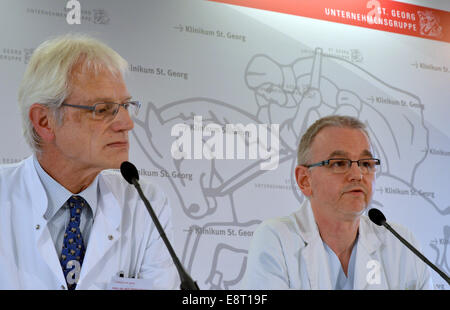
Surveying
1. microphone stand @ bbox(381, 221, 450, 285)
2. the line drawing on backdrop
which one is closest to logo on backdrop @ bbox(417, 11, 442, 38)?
the line drawing on backdrop

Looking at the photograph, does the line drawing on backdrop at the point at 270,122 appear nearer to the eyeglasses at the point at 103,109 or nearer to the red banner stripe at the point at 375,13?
the red banner stripe at the point at 375,13

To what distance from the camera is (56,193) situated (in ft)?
6.48

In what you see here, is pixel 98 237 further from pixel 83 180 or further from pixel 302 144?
pixel 302 144

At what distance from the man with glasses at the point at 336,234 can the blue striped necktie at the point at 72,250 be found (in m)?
0.67

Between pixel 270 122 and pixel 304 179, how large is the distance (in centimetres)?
119

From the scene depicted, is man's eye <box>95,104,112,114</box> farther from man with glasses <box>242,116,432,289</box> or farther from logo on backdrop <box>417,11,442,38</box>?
logo on backdrop <box>417,11,442,38</box>

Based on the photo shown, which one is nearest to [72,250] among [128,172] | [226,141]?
[128,172]

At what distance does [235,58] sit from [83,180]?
1861 mm

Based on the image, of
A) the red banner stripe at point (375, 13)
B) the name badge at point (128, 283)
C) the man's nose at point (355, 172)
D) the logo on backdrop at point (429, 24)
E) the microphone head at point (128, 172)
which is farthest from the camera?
the logo on backdrop at point (429, 24)

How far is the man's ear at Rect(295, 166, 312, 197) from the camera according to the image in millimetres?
2529

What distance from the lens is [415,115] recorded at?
422 centimetres

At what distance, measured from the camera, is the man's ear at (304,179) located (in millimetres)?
2529

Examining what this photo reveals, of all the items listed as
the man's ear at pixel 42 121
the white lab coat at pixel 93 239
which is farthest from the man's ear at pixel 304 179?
the man's ear at pixel 42 121
